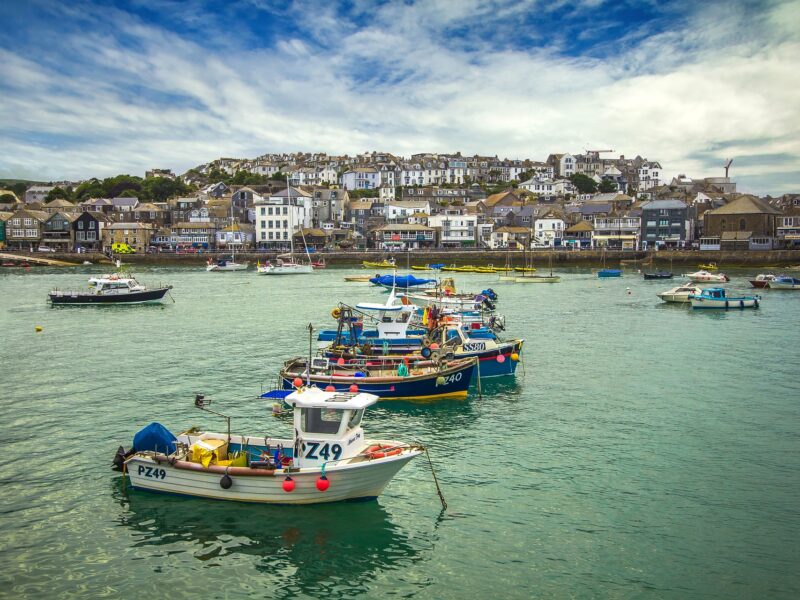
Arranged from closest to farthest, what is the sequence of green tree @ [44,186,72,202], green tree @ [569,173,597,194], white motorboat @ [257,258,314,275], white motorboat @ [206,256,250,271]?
white motorboat @ [257,258,314,275] → white motorboat @ [206,256,250,271] → green tree @ [44,186,72,202] → green tree @ [569,173,597,194]

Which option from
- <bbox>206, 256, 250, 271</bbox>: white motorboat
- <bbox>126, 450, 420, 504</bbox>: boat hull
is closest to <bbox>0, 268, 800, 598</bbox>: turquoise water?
<bbox>126, 450, 420, 504</bbox>: boat hull

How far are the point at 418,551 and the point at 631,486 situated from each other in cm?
679

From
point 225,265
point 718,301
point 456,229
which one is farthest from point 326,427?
point 456,229

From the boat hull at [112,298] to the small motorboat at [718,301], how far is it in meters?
47.9

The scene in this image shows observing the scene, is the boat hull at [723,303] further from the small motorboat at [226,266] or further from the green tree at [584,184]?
the green tree at [584,184]

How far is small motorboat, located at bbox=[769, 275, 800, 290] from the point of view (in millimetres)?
76250

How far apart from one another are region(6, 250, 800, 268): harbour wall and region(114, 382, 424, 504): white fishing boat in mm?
94773

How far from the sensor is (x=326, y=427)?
659 inches

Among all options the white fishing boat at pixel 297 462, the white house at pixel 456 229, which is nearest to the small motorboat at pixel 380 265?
the white house at pixel 456 229

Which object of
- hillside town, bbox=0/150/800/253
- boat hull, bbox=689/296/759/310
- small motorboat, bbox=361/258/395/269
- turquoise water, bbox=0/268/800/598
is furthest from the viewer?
hillside town, bbox=0/150/800/253

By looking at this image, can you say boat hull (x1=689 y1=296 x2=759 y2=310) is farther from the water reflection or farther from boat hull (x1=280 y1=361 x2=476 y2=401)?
the water reflection

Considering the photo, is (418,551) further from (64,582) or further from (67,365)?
(67,365)

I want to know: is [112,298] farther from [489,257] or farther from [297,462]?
[489,257]

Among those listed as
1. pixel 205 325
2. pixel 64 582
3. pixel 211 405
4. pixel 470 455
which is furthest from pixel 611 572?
pixel 205 325
